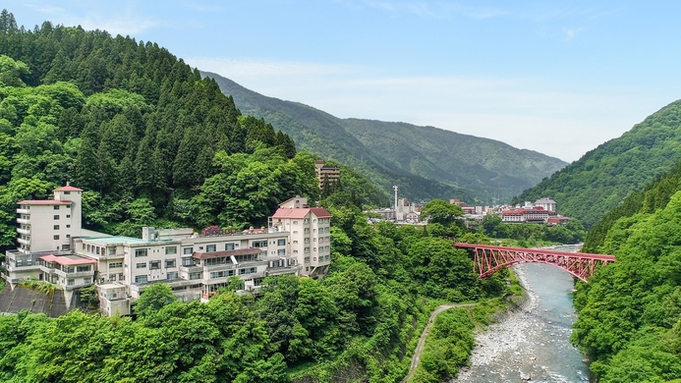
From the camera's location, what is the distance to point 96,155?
A: 39531 mm

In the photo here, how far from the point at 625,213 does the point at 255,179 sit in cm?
3545

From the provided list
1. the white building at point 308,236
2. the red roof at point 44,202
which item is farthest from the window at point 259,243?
the red roof at point 44,202

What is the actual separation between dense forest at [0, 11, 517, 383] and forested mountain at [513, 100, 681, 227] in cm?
6611

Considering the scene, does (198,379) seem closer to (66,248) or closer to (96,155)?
(66,248)

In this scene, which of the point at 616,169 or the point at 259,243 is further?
the point at 616,169

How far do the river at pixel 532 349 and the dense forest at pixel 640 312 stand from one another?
210 cm

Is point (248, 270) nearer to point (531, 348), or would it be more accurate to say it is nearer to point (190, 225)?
point (190, 225)

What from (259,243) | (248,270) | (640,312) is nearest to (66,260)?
(248,270)

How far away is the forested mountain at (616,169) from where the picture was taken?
10919 cm

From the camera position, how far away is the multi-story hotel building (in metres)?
27.6

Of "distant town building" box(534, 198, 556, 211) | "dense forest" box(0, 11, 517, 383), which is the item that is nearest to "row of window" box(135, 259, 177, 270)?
"dense forest" box(0, 11, 517, 383)

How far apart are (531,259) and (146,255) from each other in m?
31.0

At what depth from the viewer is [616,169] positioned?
396ft

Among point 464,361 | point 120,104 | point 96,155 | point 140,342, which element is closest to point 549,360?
point 464,361
